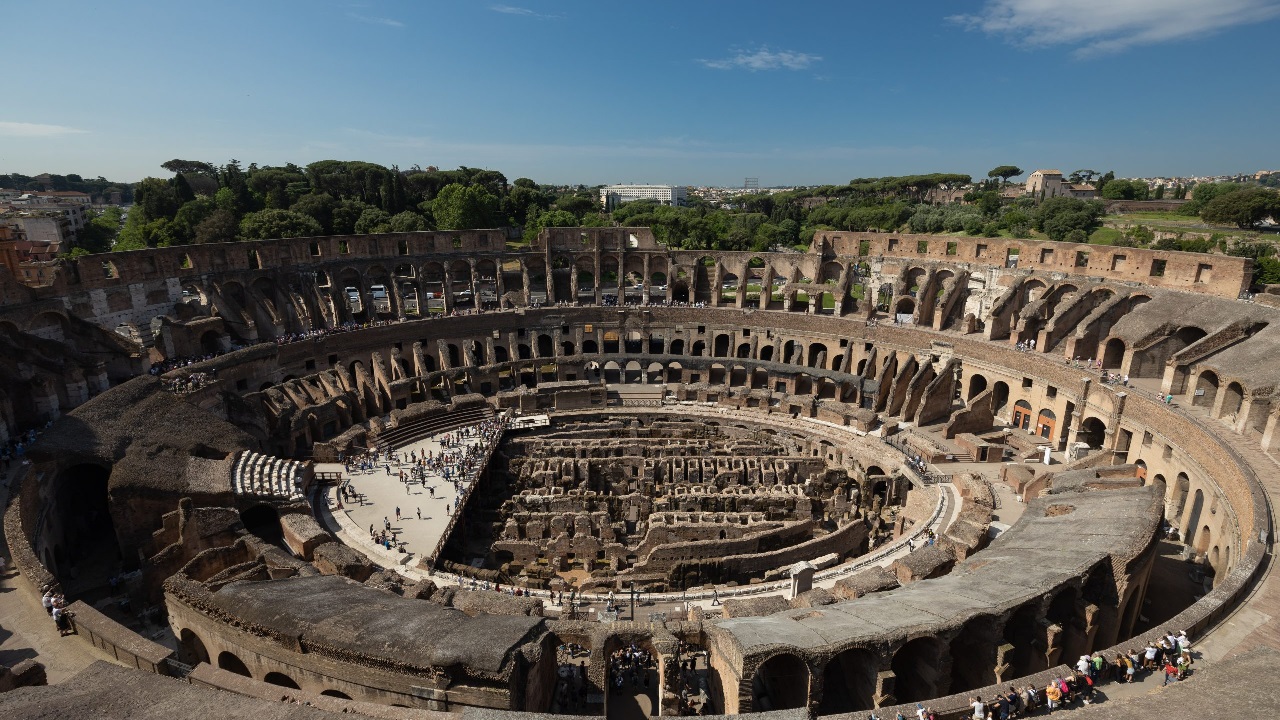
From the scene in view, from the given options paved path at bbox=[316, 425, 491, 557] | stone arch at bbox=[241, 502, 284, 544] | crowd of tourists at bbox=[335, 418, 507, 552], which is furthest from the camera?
crowd of tourists at bbox=[335, 418, 507, 552]

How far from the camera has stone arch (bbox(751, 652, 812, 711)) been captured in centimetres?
1239

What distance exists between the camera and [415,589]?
1667 centimetres

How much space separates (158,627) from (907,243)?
40.3 metres

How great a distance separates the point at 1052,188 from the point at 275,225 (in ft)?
280

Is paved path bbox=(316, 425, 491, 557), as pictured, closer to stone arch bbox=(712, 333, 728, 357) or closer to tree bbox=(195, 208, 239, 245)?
stone arch bbox=(712, 333, 728, 357)

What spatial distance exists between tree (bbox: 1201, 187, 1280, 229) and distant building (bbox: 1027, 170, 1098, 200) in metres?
28.2

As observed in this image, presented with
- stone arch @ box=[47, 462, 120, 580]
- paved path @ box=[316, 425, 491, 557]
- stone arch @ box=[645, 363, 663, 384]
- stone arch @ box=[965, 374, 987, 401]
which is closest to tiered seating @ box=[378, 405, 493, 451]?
paved path @ box=[316, 425, 491, 557]

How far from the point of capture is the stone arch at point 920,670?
40.9 feet

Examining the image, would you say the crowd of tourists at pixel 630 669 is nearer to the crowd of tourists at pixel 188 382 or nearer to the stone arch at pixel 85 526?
the stone arch at pixel 85 526

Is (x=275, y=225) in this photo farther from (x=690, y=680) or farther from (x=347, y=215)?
(x=690, y=680)

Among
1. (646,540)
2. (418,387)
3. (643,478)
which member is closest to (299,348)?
(418,387)

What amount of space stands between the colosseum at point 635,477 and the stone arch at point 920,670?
0.08 meters

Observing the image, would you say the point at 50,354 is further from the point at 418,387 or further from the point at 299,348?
the point at 418,387

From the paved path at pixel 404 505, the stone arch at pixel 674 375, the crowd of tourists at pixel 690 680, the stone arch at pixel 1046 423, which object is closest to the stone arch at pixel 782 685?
the crowd of tourists at pixel 690 680
